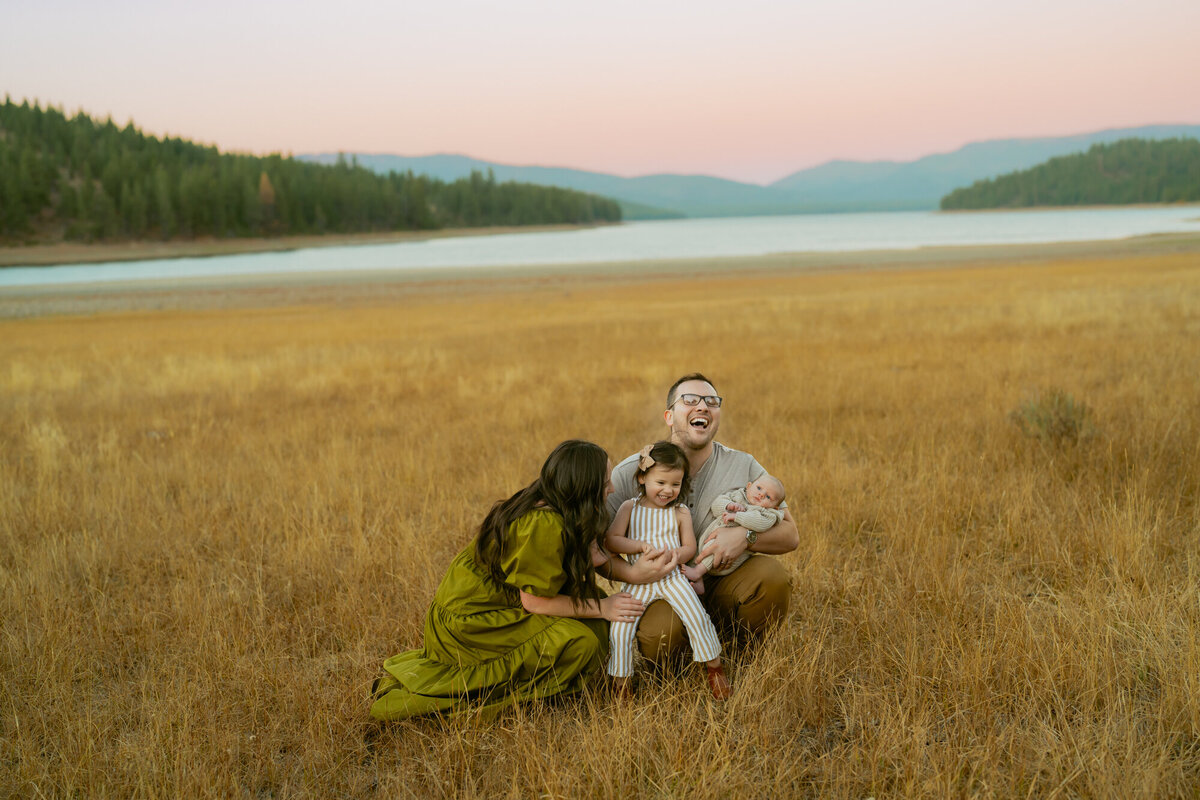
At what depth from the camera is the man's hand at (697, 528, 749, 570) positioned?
3491mm

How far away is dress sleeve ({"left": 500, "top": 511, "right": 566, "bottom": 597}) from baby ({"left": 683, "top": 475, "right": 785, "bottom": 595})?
0.68 meters

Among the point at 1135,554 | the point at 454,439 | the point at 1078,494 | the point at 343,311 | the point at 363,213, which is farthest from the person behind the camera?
the point at 363,213

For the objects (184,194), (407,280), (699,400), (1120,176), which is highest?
(1120,176)

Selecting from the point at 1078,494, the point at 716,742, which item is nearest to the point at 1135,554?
the point at 1078,494

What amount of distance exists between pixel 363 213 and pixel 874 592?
128150mm

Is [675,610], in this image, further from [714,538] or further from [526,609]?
[526,609]

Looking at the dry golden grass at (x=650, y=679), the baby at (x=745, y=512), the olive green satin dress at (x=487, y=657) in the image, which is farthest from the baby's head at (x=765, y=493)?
the olive green satin dress at (x=487, y=657)

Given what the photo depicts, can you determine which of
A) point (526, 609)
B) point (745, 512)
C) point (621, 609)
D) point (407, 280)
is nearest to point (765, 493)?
point (745, 512)

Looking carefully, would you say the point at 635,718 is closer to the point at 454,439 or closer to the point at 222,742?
the point at 222,742

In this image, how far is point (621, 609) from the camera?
3307 millimetres

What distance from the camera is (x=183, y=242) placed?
325 feet

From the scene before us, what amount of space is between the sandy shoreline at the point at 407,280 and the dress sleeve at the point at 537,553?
104 ft

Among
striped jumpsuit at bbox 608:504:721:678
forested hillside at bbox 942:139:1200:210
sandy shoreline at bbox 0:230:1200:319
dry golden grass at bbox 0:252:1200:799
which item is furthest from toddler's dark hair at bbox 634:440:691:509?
forested hillside at bbox 942:139:1200:210

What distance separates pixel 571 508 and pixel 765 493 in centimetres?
91
